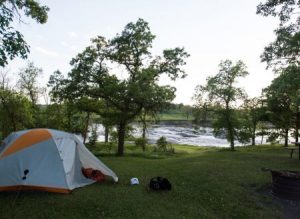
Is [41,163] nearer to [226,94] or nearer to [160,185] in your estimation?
[160,185]

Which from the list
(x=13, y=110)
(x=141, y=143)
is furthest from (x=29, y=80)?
(x=141, y=143)

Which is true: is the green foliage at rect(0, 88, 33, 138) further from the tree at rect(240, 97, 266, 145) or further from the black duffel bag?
the black duffel bag

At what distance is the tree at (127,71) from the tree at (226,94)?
32.1 feet

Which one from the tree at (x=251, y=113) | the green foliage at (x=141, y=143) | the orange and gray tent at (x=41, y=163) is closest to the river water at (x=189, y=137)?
the green foliage at (x=141, y=143)

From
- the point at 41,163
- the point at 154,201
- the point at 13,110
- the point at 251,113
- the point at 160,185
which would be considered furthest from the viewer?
the point at 251,113

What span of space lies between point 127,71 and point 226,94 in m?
12.0

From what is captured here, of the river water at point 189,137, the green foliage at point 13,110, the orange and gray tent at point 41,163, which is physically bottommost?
the river water at point 189,137

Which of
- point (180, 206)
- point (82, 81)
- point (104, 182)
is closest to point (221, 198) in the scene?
point (180, 206)

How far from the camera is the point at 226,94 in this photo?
28500mm

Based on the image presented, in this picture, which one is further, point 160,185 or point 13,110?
point 13,110

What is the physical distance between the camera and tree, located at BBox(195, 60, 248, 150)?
Result: 28.7 meters

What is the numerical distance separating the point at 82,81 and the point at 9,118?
12799 mm

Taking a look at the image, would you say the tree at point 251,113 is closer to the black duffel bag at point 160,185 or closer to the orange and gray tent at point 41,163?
the black duffel bag at point 160,185

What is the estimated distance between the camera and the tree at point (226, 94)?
94.0ft
